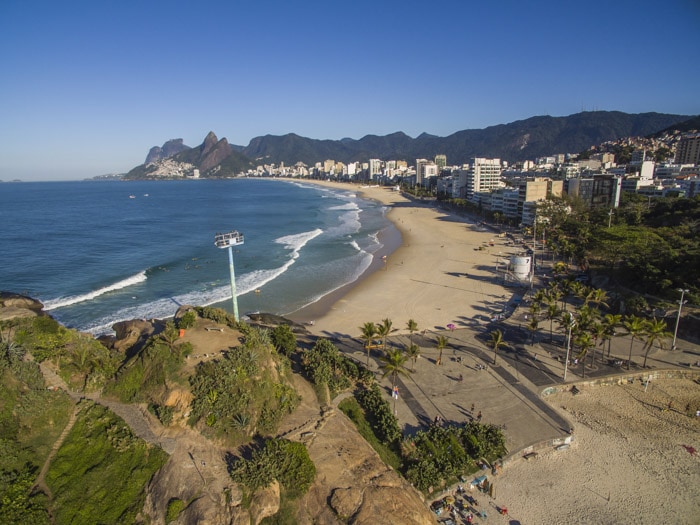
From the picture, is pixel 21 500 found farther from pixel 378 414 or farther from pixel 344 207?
pixel 344 207

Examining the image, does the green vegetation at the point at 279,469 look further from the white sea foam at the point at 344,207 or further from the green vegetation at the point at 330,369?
the white sea foam at the point at 344,207

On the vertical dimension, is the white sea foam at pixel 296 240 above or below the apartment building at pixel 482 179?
below

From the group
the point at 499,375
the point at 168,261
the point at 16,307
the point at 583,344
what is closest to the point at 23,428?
the point at 16,307

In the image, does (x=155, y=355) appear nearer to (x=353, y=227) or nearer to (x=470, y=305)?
(x=470, y=305)

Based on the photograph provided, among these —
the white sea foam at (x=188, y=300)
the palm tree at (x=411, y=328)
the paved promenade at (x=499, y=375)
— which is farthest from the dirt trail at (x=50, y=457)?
the palm tree at (x=411, y=328)

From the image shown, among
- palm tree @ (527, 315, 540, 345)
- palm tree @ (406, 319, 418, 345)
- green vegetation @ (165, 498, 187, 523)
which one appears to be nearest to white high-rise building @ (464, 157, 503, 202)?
palm tree @ (527, 315, 540, 345)

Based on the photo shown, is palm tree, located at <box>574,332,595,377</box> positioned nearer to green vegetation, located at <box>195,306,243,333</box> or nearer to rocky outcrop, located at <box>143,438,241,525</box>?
green vegetation, located at <box>195,306,243,333</box>
